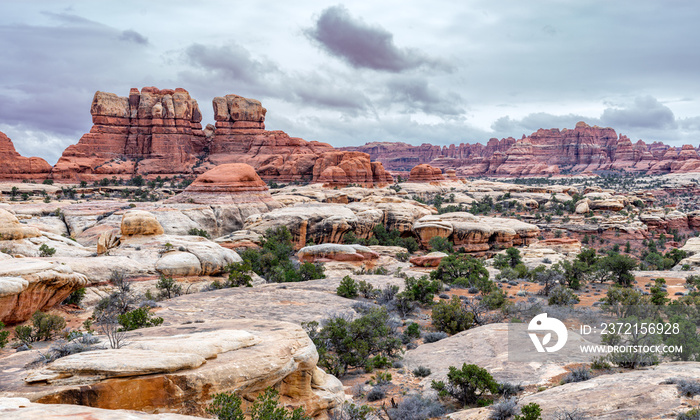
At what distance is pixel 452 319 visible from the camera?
15523 millimetres

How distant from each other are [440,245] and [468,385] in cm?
2789

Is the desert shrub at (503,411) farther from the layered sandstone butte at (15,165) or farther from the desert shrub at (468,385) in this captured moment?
the layered sandstone butte at (15,165)

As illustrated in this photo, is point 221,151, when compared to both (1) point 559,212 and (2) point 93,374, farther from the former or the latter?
(2) point 93,374

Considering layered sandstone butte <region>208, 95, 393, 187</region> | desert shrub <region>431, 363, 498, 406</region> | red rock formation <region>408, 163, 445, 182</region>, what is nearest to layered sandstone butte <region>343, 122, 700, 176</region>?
red rock formation <region>408, 163, 445, 182</region>

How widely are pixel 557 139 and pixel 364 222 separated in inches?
7161

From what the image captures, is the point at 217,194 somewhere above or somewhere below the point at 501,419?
above

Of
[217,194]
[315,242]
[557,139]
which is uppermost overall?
[557,139]

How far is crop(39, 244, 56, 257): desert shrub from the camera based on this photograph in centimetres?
1894

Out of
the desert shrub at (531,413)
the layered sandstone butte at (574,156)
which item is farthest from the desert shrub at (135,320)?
the layered sandstone butte at (574,156)

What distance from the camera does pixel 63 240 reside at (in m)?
21.8

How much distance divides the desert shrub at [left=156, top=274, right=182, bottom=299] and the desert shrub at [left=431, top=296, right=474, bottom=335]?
11677 mm

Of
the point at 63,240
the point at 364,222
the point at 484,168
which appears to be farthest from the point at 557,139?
the point at 63,240

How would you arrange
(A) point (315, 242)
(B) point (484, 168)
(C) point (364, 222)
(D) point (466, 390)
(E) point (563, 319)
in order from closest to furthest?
(D) point (466, 390)
(E) point (563, 319)
(A) point (315, 242)
(C) point (364, 222)
(B) point (484, 168)

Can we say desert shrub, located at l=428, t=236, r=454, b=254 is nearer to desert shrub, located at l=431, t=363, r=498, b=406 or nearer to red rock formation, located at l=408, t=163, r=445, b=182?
desert shrub, located at l=431, t=363, r=498, b=406
